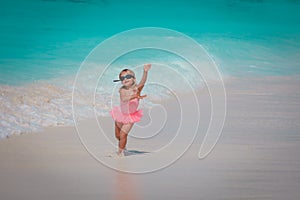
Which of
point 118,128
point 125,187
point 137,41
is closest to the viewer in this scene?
point 125,187

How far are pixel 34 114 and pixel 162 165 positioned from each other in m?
1.17

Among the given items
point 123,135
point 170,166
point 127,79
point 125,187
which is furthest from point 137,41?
point 125,187

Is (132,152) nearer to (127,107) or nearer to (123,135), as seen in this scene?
(123,135)

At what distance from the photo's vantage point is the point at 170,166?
3537 millimetres

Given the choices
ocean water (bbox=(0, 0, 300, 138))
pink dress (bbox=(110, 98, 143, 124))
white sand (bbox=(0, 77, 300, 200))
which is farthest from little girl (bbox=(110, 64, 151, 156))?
ocean water (bbox=(0, 0, 300, 138))

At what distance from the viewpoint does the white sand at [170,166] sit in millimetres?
3180

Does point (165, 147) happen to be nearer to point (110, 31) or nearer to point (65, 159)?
point (65, 159)

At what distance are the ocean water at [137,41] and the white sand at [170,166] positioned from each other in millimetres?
685

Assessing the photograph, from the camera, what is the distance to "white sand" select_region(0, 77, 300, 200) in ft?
10.4

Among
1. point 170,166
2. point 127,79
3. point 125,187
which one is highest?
point 127,79

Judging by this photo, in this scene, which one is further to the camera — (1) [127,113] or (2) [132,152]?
(2) [132,152]

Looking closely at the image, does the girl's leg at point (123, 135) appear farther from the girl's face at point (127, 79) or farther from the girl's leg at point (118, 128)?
the girl's face at point (127, 79)

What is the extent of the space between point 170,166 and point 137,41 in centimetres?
202

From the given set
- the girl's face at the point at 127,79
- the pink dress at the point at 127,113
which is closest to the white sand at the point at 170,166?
the pink dress at the point at 127,113
